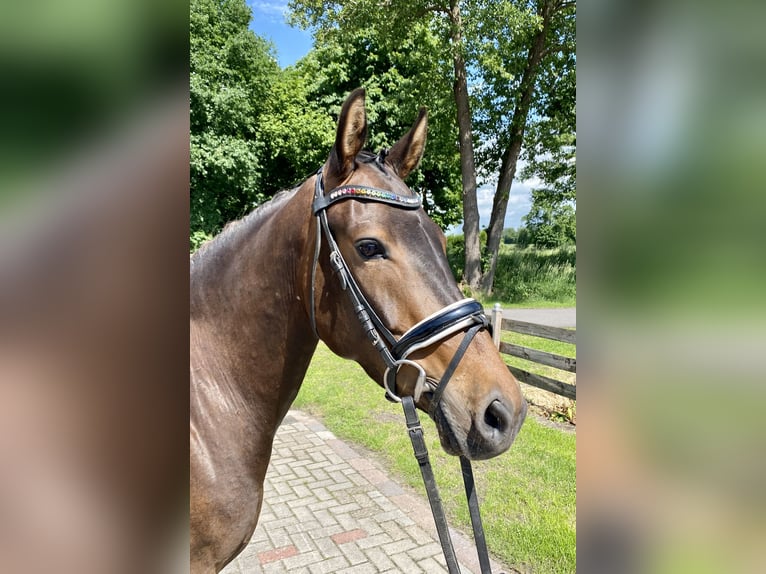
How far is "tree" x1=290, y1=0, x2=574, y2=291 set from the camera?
12.2 meters

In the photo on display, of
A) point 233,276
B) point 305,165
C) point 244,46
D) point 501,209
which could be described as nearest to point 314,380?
point 233,276

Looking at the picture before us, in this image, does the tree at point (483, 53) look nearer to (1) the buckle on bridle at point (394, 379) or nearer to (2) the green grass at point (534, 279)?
(2) the green grass at point (534, 279)

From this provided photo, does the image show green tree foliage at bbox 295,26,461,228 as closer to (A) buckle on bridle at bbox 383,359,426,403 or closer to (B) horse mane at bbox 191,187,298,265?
(B) horse mane at bbox 191,187,298,265

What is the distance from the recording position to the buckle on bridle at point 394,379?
1.52m

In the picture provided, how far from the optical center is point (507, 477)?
4.34 metres

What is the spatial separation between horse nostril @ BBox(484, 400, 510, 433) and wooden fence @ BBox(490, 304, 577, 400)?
3.93m

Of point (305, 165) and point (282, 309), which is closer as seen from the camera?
point (282, 309)

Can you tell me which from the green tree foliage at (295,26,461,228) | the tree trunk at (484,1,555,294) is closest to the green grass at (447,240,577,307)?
the tree trunk at (484,1,555,294)

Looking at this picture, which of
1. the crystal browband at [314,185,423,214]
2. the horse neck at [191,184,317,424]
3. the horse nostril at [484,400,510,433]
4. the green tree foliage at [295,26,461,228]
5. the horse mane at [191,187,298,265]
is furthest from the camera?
the green tree foliage at [295,26,461,228]

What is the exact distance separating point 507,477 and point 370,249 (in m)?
3.66

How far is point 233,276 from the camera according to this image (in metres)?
1.86

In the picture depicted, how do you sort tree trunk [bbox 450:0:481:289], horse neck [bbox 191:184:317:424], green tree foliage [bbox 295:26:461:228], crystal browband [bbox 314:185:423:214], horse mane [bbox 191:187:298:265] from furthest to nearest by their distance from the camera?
green tree foliage [bbox 295:26:461:228]
tree trunk [bbox 450:0:481:289]
horse mane [bbox 191:187:298:265]
horse neck [bbox 191:184:317:424]
crystal browband [bbox 314:185:423:214]
